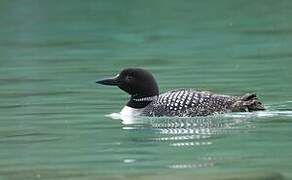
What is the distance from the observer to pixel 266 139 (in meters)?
12.4

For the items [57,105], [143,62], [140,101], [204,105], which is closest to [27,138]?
[204,105]

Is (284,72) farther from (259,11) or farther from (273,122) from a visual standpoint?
(259,11)

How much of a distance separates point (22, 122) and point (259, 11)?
63.1 ft

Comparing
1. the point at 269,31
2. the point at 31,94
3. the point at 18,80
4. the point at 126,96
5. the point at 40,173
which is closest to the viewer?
the point at 40,173

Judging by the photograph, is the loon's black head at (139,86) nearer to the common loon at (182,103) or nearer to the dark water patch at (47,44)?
the common loon at (182,103)

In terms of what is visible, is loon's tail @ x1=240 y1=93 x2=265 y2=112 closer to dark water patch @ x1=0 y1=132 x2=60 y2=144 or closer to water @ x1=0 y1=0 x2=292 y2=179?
water @ x1=0 y1=0 x2=292 y2=179

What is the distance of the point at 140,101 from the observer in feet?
49.0

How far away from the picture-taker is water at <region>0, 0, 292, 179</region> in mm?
11141

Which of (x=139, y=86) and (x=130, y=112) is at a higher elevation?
(x=139, y=86)

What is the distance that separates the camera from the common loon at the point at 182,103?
14148 millimetres

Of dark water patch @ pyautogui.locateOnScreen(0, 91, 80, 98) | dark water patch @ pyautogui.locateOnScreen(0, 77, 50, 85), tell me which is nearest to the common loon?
dark water patch @ pyautogui.locateOnScreen(0, 91, 80, 98)

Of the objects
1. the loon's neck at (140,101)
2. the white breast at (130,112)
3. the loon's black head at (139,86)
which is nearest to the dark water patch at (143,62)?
the loon's black head at (139,86)

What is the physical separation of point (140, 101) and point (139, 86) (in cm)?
15

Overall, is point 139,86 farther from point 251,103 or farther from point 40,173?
point 40,173
